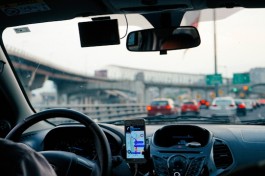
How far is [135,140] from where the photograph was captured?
155 inches

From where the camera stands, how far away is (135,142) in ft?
13.0

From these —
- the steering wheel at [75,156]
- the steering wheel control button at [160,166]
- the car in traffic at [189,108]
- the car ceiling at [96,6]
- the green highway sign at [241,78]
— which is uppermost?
the car ceiling at [96,6]

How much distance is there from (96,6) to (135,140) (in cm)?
157

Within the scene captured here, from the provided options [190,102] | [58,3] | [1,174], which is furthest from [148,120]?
[190,102]

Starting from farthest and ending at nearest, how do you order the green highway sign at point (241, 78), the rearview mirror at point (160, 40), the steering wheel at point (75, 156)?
the green highway sign at point (241, 78)
the rearview mirror at point (160, 40)
the steering wheel at point (75, 156)

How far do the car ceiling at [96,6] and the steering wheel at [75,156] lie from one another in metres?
1.81

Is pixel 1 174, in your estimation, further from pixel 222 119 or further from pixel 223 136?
pixel 222 119

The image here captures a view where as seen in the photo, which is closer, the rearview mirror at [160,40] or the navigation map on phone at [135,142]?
the navigation map on phone at [135,142]

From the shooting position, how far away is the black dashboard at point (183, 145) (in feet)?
12.6

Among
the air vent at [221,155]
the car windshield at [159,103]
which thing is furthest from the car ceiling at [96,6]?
the car windshield at [159,103]

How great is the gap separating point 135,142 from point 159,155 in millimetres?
271

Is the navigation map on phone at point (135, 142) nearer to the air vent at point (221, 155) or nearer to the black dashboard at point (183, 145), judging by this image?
the black dashboard at point (183, 145)

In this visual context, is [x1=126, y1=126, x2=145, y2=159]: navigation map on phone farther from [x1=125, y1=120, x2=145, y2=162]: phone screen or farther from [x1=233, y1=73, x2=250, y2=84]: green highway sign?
[x1=233, y1=73, x2=250, y2=84]: green highway sign

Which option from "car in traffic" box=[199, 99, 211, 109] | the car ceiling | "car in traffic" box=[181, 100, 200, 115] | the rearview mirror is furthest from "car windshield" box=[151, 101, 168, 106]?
the rearview mirror
